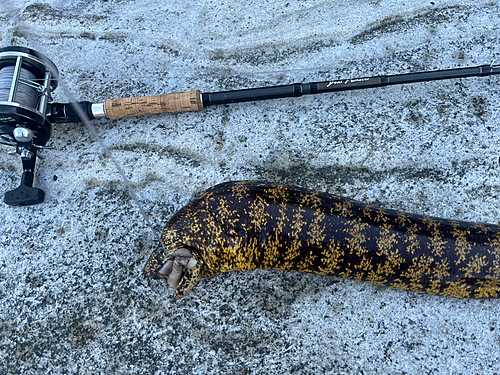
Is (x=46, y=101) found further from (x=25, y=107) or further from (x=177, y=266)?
(x=177, y=266)

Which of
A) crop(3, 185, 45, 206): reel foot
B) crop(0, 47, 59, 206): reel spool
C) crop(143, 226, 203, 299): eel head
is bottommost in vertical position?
crop(143, 226, 203, 299): eel head

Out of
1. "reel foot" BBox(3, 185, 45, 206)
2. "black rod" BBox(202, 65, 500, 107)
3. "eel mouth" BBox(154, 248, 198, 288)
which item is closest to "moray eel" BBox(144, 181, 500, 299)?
"eel mouth" BBox(154, 248, 198, 288)

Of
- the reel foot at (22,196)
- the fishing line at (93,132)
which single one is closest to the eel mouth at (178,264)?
the fishing line at (93,132)

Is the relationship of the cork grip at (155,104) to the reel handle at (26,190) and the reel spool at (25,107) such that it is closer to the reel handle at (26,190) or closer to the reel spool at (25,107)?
the reel spool at (25,107)

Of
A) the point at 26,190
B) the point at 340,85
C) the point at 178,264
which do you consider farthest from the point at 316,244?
the point at 26,190

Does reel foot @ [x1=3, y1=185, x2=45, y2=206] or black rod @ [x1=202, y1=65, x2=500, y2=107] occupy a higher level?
black rod @ [x1=202, y1=65, x2=500, y2=107]

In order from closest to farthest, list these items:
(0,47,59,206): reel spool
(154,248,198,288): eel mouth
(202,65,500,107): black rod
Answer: (154,248,198,288): eel mouth < (0,47,59,206): reel spool < (202,65,500,107): black rod

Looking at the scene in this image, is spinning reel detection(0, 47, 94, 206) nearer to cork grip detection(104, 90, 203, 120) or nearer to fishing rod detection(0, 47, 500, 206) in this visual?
fishing rod detection(0, 47, 500, 206)

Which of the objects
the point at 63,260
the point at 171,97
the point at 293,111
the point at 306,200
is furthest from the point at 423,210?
the point at 63,260
